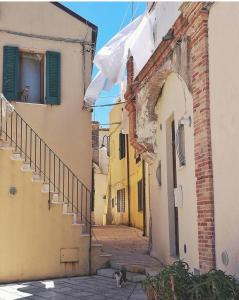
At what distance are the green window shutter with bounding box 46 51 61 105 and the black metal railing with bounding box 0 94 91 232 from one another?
3.48 feet

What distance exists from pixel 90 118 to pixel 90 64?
1.58 meters

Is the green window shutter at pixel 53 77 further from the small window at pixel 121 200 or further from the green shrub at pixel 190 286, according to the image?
the small window at pixel 121 200

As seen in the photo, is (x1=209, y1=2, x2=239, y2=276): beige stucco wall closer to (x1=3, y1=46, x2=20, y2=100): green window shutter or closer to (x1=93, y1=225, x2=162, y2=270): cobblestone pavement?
(x1=93, y1=225, x2=162, y2=270): cobblestone pavement

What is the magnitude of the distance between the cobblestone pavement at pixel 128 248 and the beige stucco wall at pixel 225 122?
12.7 ft

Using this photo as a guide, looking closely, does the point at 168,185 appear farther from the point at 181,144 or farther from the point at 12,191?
the point at 12,191

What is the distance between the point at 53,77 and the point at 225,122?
7.40 metres

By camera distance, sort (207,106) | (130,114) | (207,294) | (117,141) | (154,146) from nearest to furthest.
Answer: (207,294)
(207,106)
(154,146)
(130,114)
(117,141)

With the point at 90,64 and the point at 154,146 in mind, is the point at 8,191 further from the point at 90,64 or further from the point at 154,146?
the point at 90,64

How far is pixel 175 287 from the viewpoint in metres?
5.03

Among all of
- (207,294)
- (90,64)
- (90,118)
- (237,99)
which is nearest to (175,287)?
(207,294)

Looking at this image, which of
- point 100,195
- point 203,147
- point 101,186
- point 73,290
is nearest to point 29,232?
point 73,290

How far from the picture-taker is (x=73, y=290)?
339 inches

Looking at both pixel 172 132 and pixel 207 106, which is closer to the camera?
pixel 207 106

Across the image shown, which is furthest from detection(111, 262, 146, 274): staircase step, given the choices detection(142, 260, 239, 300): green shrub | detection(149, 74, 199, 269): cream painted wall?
detection(142, 260, 239, 300): green shrub
